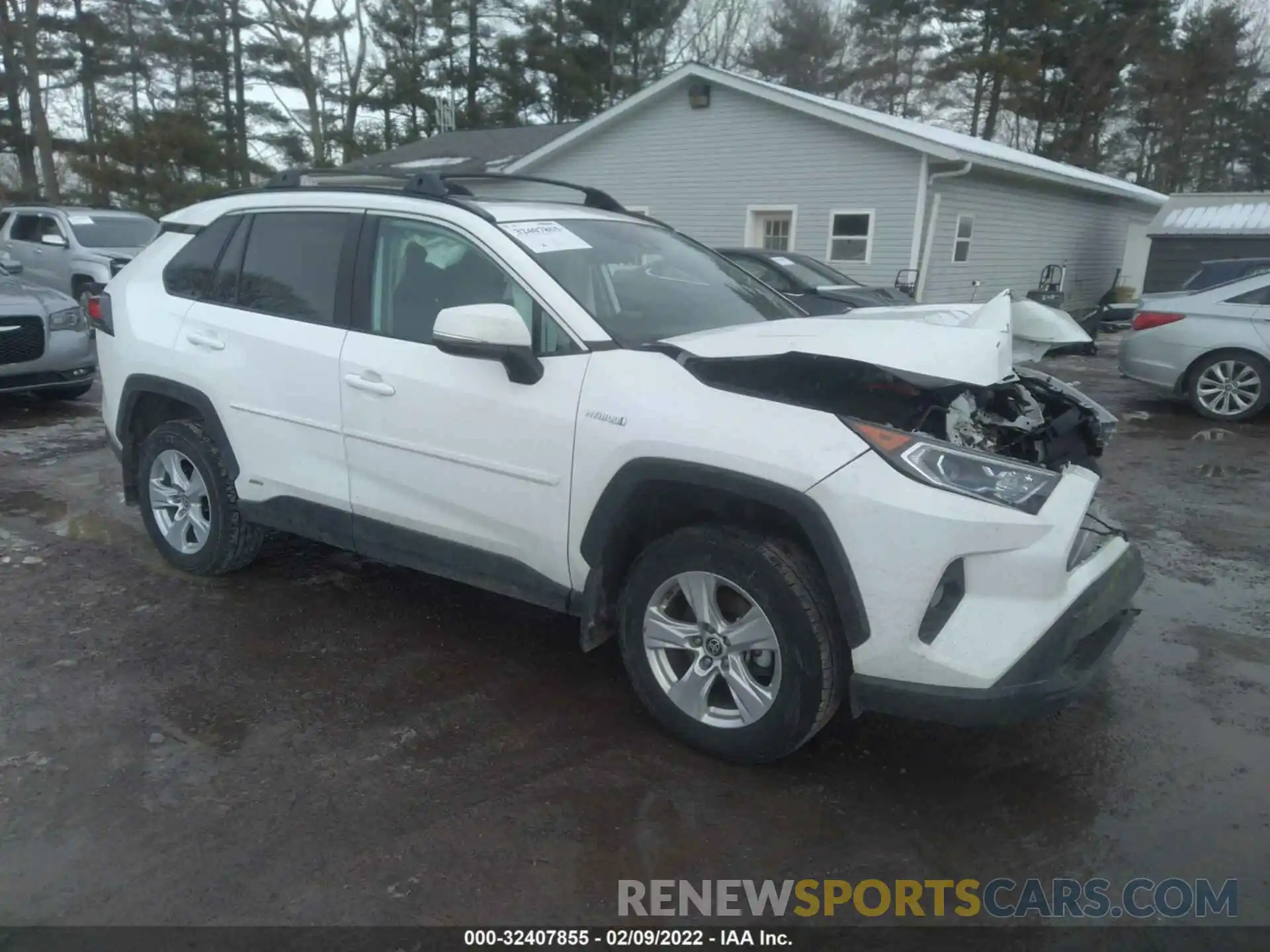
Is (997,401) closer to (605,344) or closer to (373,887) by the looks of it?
(605,344)

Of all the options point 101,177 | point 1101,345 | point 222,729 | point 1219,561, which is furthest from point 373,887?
point 101,177

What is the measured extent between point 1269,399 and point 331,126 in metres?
32.7

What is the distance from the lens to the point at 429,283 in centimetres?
386

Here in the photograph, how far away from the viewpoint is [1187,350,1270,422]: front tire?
9.10m

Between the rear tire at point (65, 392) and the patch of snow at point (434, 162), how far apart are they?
14.1 metres

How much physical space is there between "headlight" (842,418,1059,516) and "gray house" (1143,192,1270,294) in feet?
55.9

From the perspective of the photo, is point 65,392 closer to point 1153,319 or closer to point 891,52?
point 1153,319

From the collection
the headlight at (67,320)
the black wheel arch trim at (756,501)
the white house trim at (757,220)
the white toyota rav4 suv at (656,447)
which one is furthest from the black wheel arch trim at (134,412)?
the white house trim at (757,220)

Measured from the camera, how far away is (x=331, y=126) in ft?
113

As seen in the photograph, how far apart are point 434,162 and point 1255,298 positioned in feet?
62.2

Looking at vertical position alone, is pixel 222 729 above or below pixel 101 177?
below

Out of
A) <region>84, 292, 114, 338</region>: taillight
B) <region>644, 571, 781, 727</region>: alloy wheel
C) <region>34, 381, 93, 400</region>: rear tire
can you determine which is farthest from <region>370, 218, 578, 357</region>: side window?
<region>34, 381, 93, 400</region>: rear tire

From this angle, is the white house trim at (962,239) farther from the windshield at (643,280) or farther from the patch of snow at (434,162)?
the windshield at (643,280)

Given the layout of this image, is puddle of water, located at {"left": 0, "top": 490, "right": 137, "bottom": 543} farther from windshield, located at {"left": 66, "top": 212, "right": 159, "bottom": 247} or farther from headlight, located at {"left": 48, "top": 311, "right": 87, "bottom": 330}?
windshield, located at {"left": 66, "top": 212, "right": 159, "bottom": 247}
